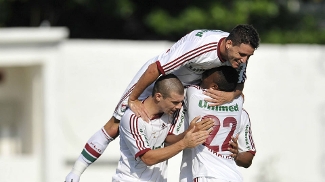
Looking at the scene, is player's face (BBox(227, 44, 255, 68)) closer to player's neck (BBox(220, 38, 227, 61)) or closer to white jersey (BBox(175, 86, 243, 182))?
player's neck (BBox(220, 38, 227, 61))

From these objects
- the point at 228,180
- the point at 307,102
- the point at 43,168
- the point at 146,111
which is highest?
the point at 146,111

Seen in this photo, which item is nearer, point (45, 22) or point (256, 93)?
point (256, 93)

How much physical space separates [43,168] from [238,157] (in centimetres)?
656

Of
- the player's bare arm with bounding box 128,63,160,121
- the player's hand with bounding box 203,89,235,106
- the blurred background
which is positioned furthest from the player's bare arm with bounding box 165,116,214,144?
the blurred background

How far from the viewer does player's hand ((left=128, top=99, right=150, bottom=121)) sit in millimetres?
7762

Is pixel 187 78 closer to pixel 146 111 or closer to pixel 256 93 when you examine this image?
pixel 146 111

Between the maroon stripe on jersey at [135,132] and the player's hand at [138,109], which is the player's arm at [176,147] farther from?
the player's hand at [138,109]

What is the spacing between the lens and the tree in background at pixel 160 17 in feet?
55.7

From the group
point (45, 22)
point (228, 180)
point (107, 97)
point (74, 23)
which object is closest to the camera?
point (228, 180)

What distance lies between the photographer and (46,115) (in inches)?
548

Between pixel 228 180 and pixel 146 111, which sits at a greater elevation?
pixel 146 111

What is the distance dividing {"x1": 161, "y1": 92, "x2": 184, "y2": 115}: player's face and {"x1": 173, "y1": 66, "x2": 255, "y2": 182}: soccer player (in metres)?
0.15

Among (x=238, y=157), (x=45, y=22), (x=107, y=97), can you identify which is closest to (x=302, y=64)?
(x=107, y=97)

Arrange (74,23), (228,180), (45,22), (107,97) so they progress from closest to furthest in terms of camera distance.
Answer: (228,180) → (107,97) → (45,22) → (74,23)
